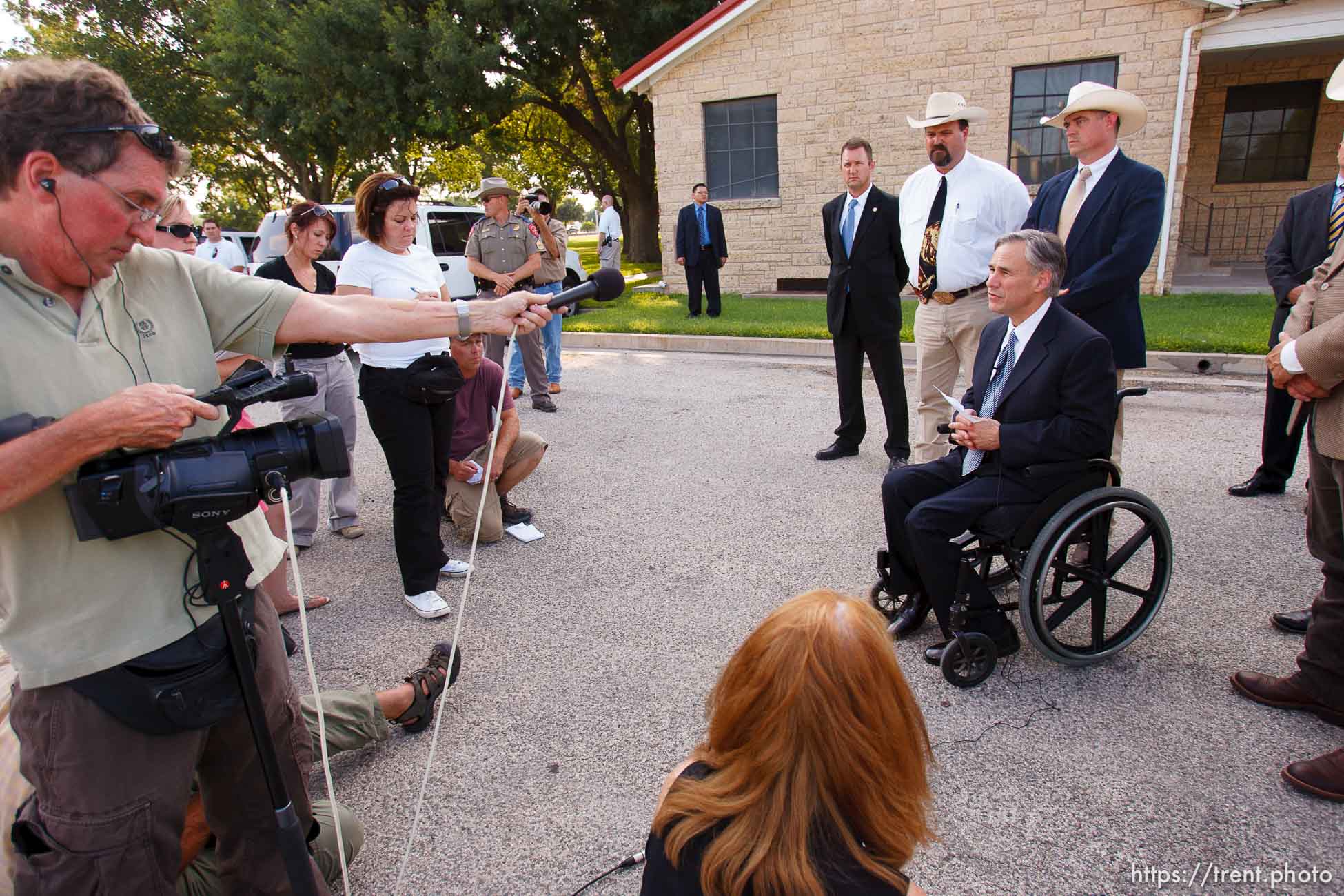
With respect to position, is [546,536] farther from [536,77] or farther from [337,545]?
[536,77]

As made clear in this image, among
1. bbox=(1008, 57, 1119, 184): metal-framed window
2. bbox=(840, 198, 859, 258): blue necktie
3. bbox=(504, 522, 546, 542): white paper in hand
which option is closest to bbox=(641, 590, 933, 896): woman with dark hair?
bbox=(504, 522, 546, 542): white paper in hand

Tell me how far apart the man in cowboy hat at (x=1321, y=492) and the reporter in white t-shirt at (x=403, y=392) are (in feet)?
11.5

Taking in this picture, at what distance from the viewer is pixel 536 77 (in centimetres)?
1953

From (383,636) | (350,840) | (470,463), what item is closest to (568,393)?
(470,463)

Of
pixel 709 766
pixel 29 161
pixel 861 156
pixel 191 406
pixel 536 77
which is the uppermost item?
pixel 536 77

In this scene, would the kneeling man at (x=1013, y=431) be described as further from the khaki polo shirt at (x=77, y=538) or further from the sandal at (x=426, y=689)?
the khaki polo shirt at (x=77, y=538)

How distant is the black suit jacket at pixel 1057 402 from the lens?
316 cm

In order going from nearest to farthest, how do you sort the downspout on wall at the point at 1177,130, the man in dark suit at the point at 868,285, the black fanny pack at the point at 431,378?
1. the black fanny pack at the point at 431,378
2. the man in dark suit at the point at 868,285
3. the downspout on wall at the point at 1177,130

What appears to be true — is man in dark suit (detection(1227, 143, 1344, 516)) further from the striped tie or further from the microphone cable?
the microphone cable

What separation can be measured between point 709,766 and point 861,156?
16.5 ft

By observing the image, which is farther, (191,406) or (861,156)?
(861,156)

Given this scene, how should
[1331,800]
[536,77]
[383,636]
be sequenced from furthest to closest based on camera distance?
1. [536,77]
2. [383,636]
3. [1331,800]

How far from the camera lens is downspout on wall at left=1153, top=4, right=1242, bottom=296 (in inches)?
459

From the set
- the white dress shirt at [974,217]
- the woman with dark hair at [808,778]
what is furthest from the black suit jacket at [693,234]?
the woman with dark hair at [808,778]
